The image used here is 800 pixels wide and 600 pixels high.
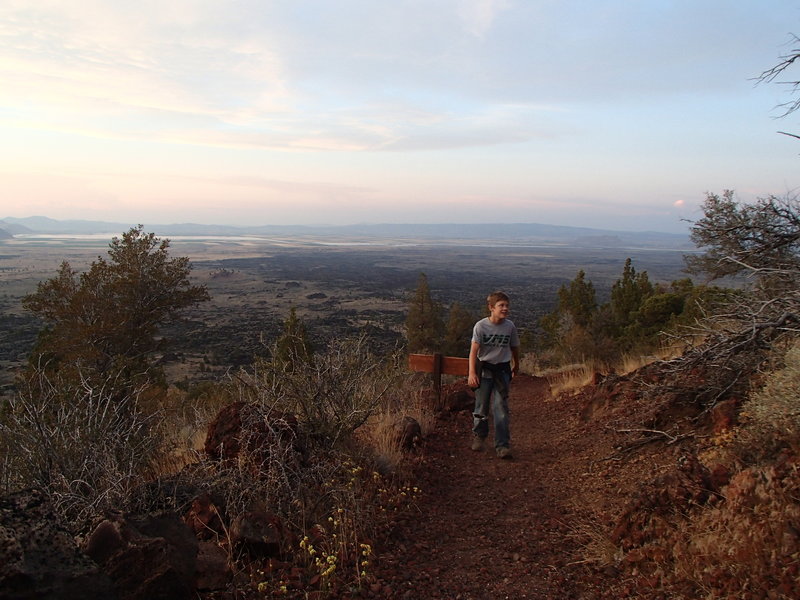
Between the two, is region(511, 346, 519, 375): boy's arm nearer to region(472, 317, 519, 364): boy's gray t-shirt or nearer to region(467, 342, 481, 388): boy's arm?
region(472, 317, 519, 364): boy's gray t-shirt

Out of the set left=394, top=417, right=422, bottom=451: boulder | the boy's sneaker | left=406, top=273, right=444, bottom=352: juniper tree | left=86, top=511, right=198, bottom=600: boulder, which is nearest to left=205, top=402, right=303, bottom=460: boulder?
left=86, top=511, right=198, bottom=600: boulder

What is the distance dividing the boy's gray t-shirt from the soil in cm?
103

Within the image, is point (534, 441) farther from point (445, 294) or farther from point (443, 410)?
point (445, 294)

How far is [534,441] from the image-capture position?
234 inches

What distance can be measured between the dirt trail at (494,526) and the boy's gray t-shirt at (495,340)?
1.03 meters

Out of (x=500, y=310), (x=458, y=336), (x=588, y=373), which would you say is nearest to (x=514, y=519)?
(x=500, y=310)

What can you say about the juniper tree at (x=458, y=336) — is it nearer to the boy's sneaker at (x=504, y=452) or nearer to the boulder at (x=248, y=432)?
the boy's sneaker at (x=504, y=452)

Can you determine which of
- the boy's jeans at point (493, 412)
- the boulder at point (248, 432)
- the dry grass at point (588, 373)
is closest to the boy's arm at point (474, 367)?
the boy's jeans at point (493, 412)

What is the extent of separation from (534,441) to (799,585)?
3.78 m

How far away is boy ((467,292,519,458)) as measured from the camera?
5211mm

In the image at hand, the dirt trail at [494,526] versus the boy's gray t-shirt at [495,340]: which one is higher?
the boy's gray t-shirt at [495,340]

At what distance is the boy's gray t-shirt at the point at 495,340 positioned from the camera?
17.2 feet

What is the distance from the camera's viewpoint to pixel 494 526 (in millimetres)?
3744

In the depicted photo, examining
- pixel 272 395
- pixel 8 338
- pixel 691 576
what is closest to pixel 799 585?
pixel 691 576
